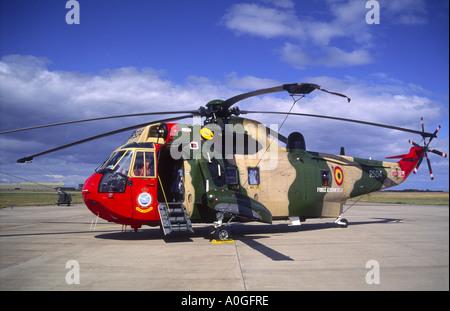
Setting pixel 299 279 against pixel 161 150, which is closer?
pixel 299 279

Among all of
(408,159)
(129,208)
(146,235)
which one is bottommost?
(146,235)

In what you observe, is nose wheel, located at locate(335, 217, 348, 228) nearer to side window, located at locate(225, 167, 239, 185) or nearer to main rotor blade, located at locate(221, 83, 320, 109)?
side window, located at locate(225, 167, 239, 185)

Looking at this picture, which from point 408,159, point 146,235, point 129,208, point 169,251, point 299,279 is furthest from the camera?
point 408,159

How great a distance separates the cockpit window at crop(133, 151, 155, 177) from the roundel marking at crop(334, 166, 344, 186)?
7947 mm

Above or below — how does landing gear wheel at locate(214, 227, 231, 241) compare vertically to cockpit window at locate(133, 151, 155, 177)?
below

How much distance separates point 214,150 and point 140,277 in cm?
633

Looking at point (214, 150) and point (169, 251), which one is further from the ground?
point (214, 150)

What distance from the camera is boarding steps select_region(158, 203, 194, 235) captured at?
33.1ft
